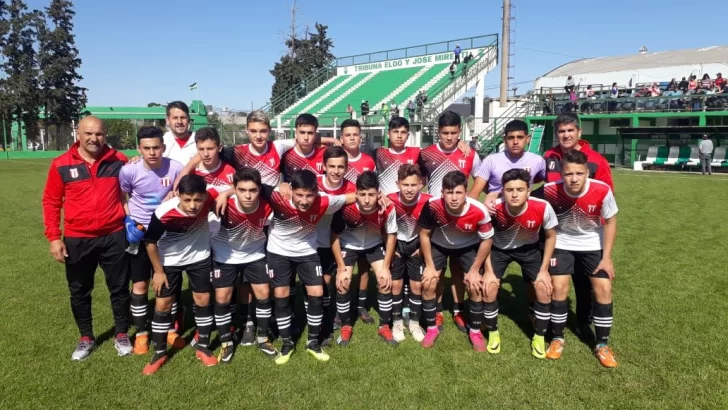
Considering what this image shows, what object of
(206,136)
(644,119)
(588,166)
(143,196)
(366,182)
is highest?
(644,119)

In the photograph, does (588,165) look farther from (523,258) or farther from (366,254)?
(366,254)

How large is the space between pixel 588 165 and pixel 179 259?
12.8ft

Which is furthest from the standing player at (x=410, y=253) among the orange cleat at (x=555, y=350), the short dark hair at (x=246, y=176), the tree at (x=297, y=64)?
the tree at (x=297, y=64)

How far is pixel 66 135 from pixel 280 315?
4053 cm

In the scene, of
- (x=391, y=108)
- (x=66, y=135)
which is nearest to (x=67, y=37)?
(x=66, y=135)

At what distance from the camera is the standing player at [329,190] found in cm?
443

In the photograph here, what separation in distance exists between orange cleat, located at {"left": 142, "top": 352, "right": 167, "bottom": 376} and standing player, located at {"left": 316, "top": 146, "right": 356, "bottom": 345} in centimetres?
144

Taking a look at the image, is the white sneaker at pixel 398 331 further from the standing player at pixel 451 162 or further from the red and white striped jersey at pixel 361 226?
the red and white striped jersey at pixel 361 226

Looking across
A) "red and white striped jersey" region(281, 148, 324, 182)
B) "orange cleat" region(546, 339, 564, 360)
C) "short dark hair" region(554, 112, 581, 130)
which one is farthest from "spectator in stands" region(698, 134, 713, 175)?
"red and white striped jersey" region(281, 148, 324, 182)

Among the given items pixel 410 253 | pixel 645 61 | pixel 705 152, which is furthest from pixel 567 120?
pixel 645 61

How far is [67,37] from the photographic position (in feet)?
143

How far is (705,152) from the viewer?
66.3ft

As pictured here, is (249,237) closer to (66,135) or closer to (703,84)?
(703,84)

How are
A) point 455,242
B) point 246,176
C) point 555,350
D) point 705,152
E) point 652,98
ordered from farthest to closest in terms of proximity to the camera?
point 652,98 < point 705,152 < point 455,242 < point 555,350 < point 246,176
